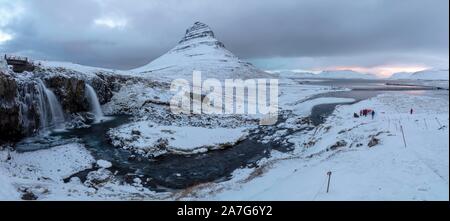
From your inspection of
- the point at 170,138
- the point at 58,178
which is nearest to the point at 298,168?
the point at 170,138

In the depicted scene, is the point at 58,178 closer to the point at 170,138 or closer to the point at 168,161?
the point at 168,161

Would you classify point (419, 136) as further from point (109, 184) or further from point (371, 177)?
point (109, 184)

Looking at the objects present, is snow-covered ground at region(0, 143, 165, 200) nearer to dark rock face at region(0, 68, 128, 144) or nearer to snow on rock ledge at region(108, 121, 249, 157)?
snow on rock ledge at region(108, 121, 249, 157)

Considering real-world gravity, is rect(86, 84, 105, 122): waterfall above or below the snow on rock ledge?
above

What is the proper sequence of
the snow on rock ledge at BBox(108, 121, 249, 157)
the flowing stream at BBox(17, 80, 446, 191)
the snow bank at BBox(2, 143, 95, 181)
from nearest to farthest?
the snow bank at BBox(2, 143, 95, 181)
the flowing stream at BBox(17, 80, 446, 191)
the snow on rock ledge at BBox(108, 121, 249, 157)

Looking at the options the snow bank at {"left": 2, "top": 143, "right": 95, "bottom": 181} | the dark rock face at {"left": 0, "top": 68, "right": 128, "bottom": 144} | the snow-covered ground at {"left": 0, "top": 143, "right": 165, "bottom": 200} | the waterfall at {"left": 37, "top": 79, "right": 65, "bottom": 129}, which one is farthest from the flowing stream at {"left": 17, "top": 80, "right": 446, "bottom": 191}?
the waterfall at {"left": 37, "top": 79, "right": 65, "bottom": 129}
